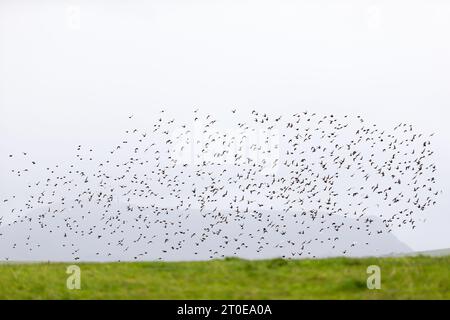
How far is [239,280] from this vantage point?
88.8 feet

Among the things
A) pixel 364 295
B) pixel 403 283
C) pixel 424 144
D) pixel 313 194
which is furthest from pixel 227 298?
pixel 424 144

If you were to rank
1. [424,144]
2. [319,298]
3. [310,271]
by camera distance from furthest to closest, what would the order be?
[424,144] → [310,271] → [319,298]

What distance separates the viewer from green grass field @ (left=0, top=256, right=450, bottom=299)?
25.1 meters

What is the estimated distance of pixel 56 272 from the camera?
1162 inches

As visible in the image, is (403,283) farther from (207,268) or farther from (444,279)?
(207,268)

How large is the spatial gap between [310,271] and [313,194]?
1383cm

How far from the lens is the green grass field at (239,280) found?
82.2 ft

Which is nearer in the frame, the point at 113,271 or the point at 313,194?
the point at 113,271

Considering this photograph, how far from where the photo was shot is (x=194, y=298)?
24.5m
